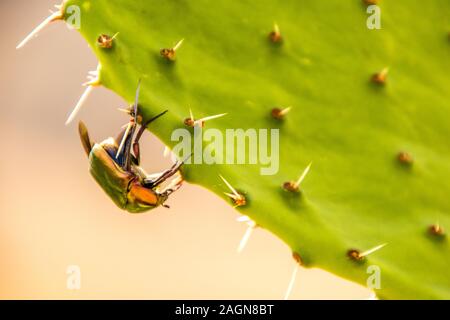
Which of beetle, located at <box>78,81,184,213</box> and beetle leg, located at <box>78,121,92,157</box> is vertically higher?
beetle leg, located at <box>78,121,92,157</box>

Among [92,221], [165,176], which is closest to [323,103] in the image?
[165,176]

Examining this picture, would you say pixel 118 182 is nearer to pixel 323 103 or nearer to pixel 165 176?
pixel 165 176

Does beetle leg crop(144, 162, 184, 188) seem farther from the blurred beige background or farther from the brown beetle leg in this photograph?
the blurred beige background

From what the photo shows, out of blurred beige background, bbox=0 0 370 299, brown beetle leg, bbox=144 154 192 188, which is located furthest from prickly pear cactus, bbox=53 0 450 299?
blurred beige background, bbox=0 0 370 299

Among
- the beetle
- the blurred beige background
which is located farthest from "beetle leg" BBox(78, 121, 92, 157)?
the blurred beige background

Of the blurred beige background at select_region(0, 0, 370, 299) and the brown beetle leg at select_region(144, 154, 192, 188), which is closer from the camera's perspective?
the brown beetle leg at select_region(144, 154, 192, 188)

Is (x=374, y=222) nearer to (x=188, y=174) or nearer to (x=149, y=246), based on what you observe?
(x=188, y=174)
